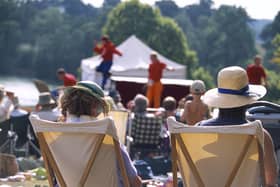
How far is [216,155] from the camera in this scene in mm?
3977

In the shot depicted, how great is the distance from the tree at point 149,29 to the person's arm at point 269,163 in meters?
52.7

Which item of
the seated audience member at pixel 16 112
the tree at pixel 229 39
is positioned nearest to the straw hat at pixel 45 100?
the seated audience member at pixel 16 112

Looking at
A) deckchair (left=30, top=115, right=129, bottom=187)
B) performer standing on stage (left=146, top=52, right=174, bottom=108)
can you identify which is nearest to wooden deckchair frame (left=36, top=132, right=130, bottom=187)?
deckchair (left=30, top=115, right=129, bottom=187)

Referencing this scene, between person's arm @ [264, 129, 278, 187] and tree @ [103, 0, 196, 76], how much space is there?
173 feet

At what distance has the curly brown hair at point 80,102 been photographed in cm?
415

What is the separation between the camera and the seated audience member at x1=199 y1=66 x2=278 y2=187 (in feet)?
13.2

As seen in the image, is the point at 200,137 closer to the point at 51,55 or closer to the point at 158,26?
the point at 51,55

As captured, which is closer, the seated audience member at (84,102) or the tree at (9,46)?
the seated audience member at (84,102)

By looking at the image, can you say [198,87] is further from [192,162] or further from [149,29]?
[149,29]

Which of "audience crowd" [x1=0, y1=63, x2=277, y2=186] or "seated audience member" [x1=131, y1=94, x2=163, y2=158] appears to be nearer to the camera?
"audience crowd" [x1=0, y1=63, x2=277, y2=186]

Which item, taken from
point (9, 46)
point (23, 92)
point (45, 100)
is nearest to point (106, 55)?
point (45, 100)

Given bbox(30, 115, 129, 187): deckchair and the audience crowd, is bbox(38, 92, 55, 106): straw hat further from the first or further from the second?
bbox(30, 115, 129, 187): deckchair

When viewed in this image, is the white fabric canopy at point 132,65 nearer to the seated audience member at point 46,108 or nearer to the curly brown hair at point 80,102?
the seated audience member at point 46,108

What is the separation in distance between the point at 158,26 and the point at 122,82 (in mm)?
44257
